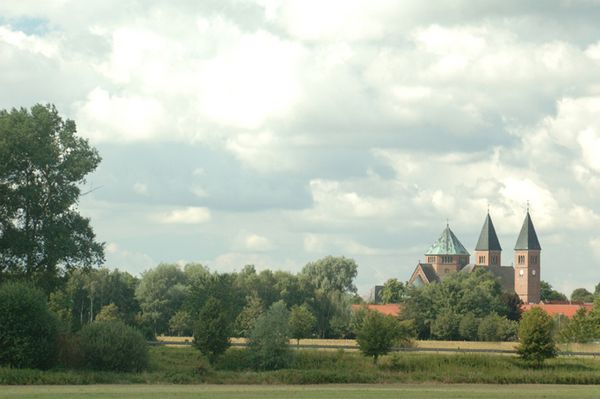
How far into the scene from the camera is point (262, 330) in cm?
7931

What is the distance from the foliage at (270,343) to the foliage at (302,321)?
42.4ft

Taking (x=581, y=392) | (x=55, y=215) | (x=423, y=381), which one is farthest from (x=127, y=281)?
(x=581, y=392)

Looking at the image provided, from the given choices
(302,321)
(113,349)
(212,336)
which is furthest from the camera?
(302,321)

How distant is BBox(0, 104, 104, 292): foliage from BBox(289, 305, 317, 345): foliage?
24.6 m

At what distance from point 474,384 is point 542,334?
15935 millimetres

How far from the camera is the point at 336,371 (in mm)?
74250

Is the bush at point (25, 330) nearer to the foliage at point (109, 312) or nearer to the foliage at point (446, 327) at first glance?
the foliage at point (109, 312)

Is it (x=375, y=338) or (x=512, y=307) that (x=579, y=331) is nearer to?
(x=512, y=307)

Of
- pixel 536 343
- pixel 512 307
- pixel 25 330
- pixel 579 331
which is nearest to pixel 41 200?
pixel 25 330

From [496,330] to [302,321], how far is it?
108ft

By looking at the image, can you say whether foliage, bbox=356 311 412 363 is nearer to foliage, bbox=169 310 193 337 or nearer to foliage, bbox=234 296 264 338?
foliage, bbox=234 296 264 338

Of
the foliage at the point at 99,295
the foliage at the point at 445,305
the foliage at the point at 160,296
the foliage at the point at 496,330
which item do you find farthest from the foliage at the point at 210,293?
the foliage at the point at 496,330

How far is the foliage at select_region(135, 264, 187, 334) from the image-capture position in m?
126

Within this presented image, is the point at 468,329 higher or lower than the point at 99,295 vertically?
lower
